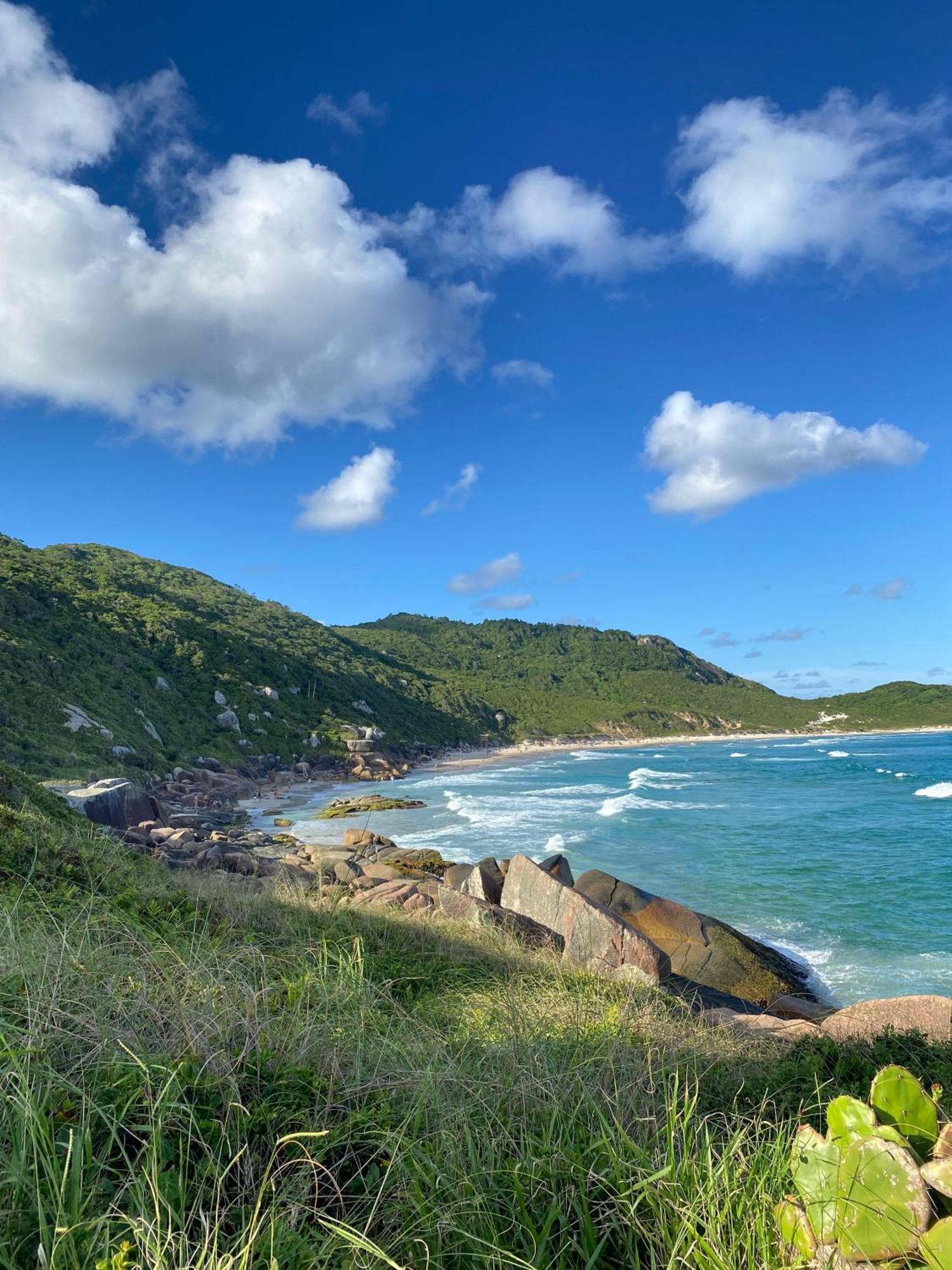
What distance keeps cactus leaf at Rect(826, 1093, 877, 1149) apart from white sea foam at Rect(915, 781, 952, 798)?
137 feet

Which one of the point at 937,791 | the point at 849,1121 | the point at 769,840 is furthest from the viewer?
the point at 937,791

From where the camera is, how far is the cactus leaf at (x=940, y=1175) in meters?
2.14

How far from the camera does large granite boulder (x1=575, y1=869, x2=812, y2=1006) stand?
40.6 ft

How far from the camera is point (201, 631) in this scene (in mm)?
58469

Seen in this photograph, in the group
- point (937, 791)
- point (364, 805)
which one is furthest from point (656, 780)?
point (364, 805)

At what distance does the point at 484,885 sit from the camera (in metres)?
13.7

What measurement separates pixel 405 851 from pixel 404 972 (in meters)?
14.3

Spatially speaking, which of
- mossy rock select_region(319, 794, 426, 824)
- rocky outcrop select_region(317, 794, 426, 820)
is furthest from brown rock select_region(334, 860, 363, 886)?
mossy rock select_region(319, 794, 426, 824)

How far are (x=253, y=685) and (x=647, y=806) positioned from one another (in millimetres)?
34125

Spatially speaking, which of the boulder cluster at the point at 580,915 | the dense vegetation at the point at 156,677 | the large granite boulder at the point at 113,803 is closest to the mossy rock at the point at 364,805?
the dense vegetation at the point at 156,677

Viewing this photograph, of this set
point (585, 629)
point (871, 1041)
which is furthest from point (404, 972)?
point (585, 629)

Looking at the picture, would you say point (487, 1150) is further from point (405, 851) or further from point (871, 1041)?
point (405, 851)

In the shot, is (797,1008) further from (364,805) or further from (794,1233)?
(364,805)

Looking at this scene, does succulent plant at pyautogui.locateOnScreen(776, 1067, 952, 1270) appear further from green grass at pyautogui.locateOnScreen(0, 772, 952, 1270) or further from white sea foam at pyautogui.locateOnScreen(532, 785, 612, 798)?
white sea foam at pyautogui.locateOnScreen(532, 785, 612, 798)
